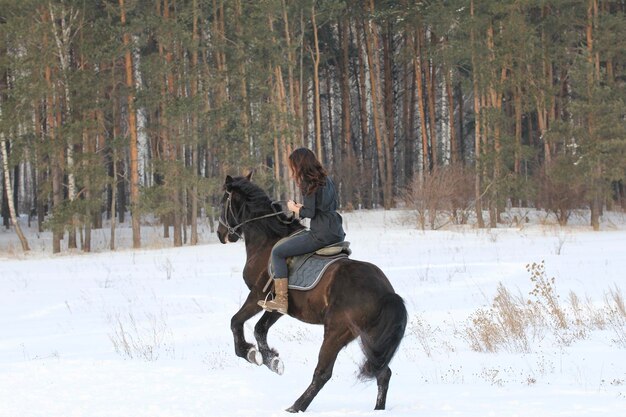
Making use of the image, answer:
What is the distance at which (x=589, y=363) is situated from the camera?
9070 millimetres

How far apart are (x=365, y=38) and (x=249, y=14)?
14496 mm

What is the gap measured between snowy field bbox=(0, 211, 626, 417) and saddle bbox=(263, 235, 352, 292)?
1.15 m

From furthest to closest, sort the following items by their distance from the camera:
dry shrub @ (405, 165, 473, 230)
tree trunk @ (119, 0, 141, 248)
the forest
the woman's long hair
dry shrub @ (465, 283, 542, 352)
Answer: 1. dry shrub @ (405, 165, 473, 230)
2. tree trunk @ (119, 0, 141, 248)
3. the forest
4. dry shrub @ (465, 283, 542, 352)
5. the woman's long hair

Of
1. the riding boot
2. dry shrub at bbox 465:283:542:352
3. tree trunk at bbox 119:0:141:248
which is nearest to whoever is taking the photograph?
the riding boot

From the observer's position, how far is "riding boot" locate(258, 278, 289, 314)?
24.1 ft

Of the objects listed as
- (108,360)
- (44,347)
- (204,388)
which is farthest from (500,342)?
(44,347)

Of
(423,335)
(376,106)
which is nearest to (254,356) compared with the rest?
(423,335)

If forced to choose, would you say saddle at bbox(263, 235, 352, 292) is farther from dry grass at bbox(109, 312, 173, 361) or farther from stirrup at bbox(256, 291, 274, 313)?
dry grass at bbox(109, 312, 173, 361)

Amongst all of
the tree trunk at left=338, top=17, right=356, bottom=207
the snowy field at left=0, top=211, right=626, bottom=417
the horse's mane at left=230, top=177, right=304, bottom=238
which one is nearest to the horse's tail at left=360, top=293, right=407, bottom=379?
the snowy field at left=0, top=211, right=626, bottom=417

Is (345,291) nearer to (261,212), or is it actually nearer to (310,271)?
(310,271)

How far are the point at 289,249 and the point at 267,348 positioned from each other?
0.98 m

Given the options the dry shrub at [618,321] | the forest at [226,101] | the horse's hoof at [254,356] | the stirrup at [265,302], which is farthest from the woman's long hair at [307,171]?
the forest at [226,101]

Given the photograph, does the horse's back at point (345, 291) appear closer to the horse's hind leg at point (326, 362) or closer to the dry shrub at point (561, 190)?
the horse's hind leg at point (326, 362)

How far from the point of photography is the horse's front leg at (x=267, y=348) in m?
7.55
